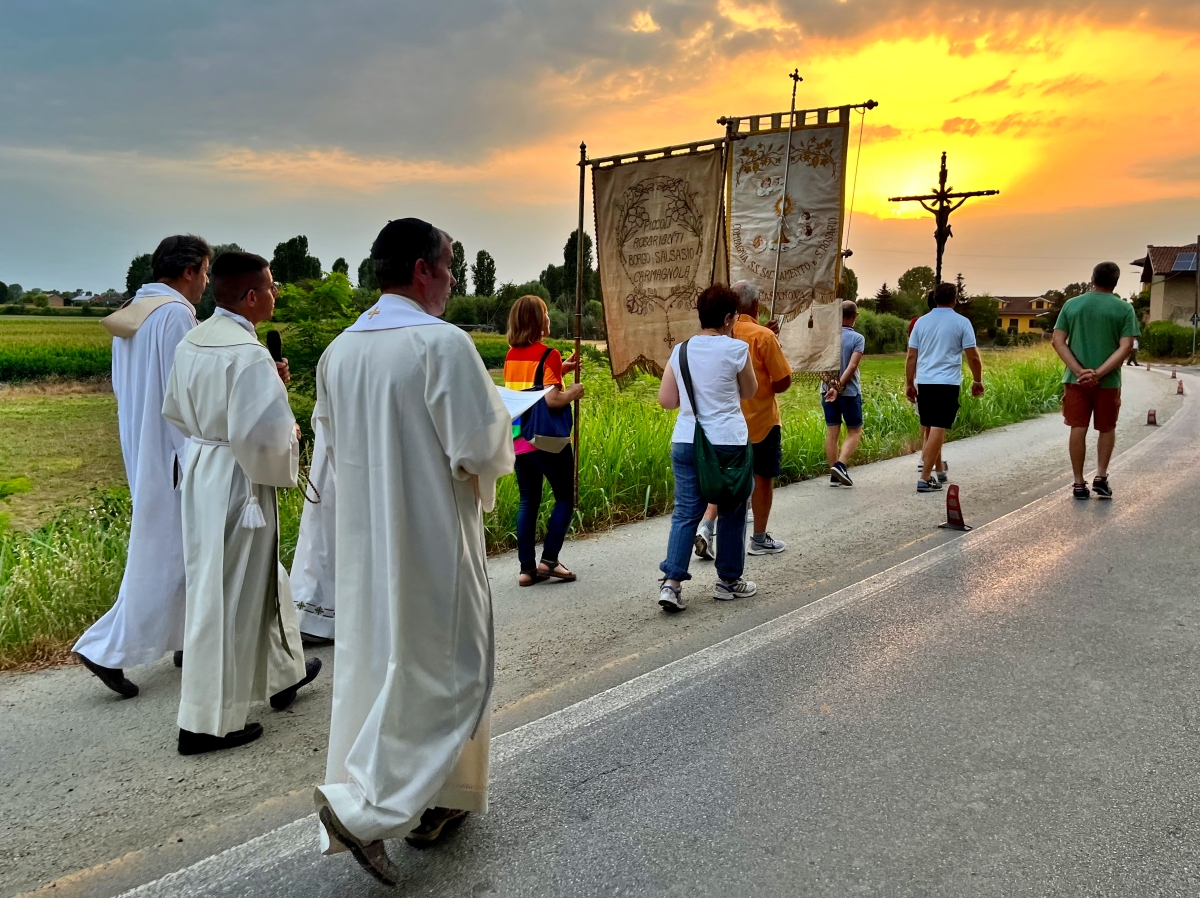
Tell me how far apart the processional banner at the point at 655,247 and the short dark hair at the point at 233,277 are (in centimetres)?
421

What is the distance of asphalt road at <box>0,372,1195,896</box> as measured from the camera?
2807 mm

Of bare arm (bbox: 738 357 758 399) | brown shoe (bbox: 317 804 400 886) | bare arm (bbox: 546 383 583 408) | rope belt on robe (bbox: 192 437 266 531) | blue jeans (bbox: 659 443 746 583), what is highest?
bare arm (bbox: 738 357 758 399)

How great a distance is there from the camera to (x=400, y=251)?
270 cm

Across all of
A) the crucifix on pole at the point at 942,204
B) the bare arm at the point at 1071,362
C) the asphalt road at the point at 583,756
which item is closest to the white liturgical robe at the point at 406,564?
the asphalt road at the point at 583,756

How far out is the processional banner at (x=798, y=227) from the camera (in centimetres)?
715

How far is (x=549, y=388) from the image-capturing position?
532 cm

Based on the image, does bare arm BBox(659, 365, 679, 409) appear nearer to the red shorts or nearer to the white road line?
the white road line

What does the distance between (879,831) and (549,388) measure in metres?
3.21

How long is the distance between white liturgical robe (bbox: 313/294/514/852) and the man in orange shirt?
303 centimetres

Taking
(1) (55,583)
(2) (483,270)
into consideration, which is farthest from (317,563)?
(2) (483,270)

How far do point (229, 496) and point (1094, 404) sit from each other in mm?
8014

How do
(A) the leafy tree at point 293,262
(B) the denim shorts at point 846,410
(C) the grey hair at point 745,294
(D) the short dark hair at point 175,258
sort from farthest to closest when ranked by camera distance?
1. (A) the leafy tree at point 293,262
2. (B) the denim shorts at point 846,410
3. (C) the grey hair at point 745,294
4. (D) the short dark hair at point 175,258

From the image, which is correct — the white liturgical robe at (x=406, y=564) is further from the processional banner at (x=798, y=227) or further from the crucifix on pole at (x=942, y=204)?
the crucifix on pole at (x=942, y=204)

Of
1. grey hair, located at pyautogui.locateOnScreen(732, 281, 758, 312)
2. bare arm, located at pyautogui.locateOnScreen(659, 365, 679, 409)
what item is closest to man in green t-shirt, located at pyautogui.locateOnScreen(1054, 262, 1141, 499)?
grey hair, located at pyautogui.locateOnScreen(732, 281, 758, 312)
